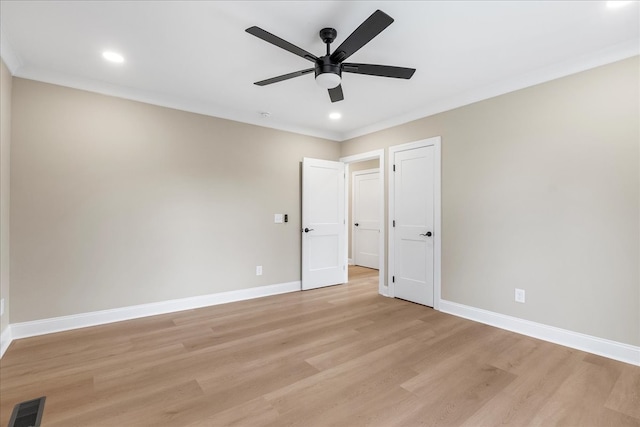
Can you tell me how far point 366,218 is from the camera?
22.4ft

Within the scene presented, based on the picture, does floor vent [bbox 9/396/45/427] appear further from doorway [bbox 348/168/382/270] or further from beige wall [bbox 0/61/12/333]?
doorway [bbox 348/168/382/270]

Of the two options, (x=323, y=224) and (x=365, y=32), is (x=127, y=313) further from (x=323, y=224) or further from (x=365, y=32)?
(x=365, y=32)

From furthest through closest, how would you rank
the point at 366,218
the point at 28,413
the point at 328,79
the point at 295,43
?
1. the point at 366,218
2. the point at 295,43
3. the point at 328,79
4. the point at 28,413

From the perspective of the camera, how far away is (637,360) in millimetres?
2352

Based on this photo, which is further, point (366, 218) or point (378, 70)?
point (366, 218)

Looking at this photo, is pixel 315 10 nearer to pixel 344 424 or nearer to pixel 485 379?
pixel 344 424

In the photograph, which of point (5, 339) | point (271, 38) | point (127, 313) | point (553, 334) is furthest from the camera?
point (127, 313)

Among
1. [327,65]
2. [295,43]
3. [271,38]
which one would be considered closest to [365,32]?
[327,65]

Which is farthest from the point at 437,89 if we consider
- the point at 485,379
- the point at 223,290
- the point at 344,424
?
the point at 223,290

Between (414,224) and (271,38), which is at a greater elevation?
(271,38)

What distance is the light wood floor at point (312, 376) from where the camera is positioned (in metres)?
1.77

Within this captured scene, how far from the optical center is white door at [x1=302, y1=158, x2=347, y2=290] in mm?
4699

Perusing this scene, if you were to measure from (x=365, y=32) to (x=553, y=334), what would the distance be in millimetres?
3151

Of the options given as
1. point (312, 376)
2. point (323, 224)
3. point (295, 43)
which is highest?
point (295, 43)
